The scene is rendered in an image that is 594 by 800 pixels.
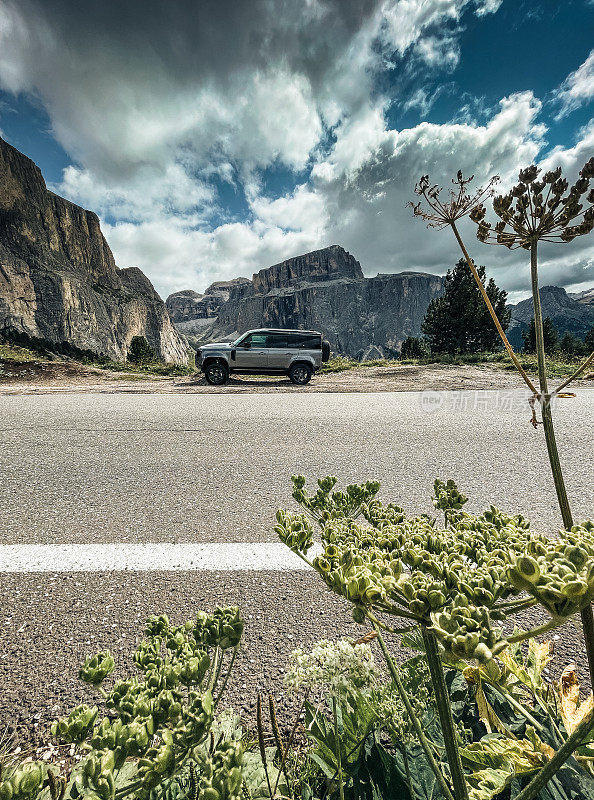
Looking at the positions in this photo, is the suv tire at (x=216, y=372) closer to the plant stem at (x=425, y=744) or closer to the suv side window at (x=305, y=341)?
the suv side window at (x=305, y=341)

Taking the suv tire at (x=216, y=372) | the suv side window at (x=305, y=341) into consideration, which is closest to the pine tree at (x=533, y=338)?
the suv side window at (x=305, y=341)

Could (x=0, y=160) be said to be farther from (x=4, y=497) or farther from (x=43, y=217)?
(x=4, y=497)

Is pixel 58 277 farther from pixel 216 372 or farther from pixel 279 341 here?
pixel 279 341

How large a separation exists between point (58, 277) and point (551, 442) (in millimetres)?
79497

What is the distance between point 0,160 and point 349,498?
92.3m

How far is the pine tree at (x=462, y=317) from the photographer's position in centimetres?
3212

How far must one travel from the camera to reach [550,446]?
729 mm

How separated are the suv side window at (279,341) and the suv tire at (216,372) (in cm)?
185

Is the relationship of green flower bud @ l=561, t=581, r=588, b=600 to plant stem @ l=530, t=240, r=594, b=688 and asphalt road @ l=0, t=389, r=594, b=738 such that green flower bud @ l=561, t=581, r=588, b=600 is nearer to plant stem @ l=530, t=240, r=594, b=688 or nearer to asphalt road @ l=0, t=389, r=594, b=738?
plant stem @ l=530, t=240, r=594, b=688

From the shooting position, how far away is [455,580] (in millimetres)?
541

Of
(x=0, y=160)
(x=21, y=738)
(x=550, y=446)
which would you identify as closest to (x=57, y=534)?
(x=21, y=738)

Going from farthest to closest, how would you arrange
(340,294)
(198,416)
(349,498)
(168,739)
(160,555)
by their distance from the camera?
(340,294)
(198,416)
(160,555)
(349,498)
(168,739)

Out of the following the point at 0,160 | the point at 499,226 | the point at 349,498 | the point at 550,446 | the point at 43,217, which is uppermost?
the point at 0,160

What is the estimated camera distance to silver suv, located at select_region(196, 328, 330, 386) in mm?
13000
